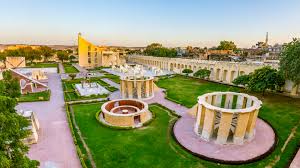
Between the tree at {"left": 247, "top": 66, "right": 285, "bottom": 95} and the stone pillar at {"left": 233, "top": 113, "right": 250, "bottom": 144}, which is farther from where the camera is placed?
the tree at {"left": 247, "top": 66, "right": 285, "bottom": 95}

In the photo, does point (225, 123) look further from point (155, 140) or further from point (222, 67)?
point (222, 67)

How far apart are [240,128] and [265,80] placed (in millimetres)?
16282

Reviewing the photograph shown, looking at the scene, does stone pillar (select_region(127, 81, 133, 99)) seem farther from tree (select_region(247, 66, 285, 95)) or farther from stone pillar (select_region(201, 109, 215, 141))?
tree (select_region(247, 66, 285, 95))

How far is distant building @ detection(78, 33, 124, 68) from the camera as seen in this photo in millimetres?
73750

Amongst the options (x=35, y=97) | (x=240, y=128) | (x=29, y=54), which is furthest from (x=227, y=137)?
Answer: (x=29, y=54)

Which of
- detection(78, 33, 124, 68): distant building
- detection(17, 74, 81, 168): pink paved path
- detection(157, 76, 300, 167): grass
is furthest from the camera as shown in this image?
detection(78, 33, 124, 68): distant building

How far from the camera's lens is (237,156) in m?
15.6

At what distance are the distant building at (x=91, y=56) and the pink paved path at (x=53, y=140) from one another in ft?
160

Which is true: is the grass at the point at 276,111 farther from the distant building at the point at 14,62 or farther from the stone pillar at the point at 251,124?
the distant building at the point at 14,62

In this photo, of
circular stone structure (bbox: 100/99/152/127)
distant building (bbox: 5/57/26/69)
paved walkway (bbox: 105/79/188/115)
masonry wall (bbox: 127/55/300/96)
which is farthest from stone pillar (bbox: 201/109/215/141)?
distant building (bbox: 5/57/26/69)

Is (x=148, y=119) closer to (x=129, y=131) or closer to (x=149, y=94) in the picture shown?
(x=129, y=131)

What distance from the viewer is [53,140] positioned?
18.0 m

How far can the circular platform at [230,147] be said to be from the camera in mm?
15320

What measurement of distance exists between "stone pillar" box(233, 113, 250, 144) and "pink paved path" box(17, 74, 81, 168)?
13.4 metres
